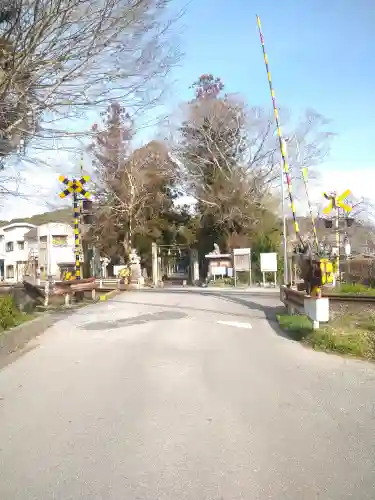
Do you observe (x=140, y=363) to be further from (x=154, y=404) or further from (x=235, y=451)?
(x=235, y=451)

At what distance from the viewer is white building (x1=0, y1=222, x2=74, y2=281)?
58062 mm

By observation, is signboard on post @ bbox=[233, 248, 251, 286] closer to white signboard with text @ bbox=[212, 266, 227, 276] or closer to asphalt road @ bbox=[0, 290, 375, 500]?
white signboard with text @ bbox=[212, 266, 227, 276]

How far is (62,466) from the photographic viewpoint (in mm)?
4141

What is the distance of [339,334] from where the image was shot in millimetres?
9969

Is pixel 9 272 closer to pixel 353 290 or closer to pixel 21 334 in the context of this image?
pixel 353 290

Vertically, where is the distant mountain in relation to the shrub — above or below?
above

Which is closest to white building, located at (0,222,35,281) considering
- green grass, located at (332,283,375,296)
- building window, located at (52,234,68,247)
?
building window, located at (52,234,68,247)

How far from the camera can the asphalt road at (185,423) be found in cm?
383

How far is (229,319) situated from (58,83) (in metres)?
7.49

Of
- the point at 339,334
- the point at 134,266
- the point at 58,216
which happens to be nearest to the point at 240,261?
the point at 134,266

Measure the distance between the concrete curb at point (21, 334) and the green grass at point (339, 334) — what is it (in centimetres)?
531

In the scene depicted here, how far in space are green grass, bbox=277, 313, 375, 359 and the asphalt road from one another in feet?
1.57

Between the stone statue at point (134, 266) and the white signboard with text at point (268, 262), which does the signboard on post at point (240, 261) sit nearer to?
the white signboard with text at point (268, 262)

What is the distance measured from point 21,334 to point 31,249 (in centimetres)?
5538
